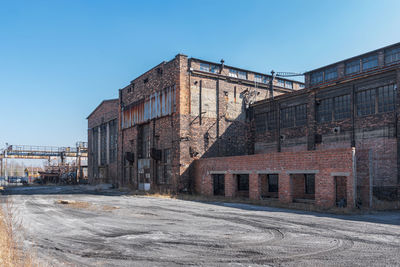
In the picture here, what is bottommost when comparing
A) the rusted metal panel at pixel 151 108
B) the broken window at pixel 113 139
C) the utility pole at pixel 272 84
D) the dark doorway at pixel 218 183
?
the dark doorway at pixel 218 183

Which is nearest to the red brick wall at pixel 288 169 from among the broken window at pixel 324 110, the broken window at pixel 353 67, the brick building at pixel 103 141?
the broken window at pixel 324 110

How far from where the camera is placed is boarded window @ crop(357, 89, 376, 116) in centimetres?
1933

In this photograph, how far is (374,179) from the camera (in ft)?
60.0

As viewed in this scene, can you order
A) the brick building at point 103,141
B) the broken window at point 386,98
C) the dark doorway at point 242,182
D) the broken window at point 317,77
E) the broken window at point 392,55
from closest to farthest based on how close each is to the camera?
the broken window at point 386,98, the dark doorway at point 242,182, the broken window at point 392,55, the broken window at point 317,77, the brick building at point 103,141

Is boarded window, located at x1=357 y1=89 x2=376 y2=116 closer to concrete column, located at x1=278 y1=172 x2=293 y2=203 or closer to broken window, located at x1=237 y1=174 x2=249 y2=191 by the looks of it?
concrete column, located at x1=278 y1=172 x2=293 y2=203

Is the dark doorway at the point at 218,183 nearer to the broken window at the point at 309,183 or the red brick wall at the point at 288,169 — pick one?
the red brick wall at the point at 288,169

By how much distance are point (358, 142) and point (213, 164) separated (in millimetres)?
9397

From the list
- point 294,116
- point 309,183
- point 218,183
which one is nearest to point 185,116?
point 218,183

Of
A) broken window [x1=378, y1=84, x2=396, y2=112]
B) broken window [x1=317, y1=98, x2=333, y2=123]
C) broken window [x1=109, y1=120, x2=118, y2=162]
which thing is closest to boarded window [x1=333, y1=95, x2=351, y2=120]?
broken window [x1=317, y1=98, x2=333, y2=123]

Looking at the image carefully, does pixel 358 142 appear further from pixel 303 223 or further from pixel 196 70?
pixel 196 70

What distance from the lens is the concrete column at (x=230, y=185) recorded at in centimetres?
2212

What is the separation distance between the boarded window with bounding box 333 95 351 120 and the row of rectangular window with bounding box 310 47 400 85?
294 inches

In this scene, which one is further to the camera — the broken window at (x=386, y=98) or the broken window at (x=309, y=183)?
the broken window at (x=309, y=183)

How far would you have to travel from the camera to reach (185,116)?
2559cm
